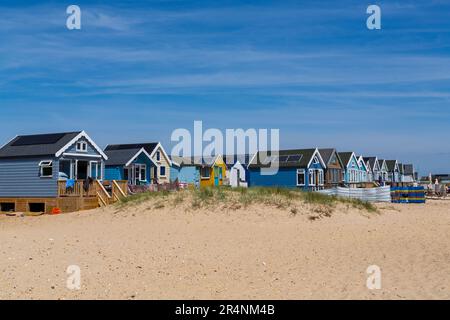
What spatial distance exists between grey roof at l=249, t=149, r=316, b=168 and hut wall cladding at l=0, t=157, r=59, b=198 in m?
23.6

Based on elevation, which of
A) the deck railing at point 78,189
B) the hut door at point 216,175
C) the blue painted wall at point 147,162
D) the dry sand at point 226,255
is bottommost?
the dry sand at point 226,255

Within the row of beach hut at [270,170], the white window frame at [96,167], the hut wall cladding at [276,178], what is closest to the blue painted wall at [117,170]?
the white window frame at [96,167]

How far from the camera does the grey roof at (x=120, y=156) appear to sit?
3878cm

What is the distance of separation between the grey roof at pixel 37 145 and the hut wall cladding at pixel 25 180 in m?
0.35

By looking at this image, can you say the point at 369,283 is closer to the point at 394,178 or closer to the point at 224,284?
the point at 224,284

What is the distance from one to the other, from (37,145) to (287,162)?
23825mm

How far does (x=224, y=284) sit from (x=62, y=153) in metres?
21.2

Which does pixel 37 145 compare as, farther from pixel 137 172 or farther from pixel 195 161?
pixel 195 161

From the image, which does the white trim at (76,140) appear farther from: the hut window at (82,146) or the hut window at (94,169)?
the hut window at (94,169)

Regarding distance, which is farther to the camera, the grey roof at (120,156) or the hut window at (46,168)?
the grey roof at (120,156)

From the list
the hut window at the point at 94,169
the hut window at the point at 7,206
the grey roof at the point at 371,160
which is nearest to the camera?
the hut window at the point at 7,206

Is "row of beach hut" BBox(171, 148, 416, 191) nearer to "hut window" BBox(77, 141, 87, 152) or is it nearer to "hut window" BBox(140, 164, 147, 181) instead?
"hut window" BBox(140, 164, 147, 181)

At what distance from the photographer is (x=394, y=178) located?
8000 centimetres

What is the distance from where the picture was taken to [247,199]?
22.9 meters
